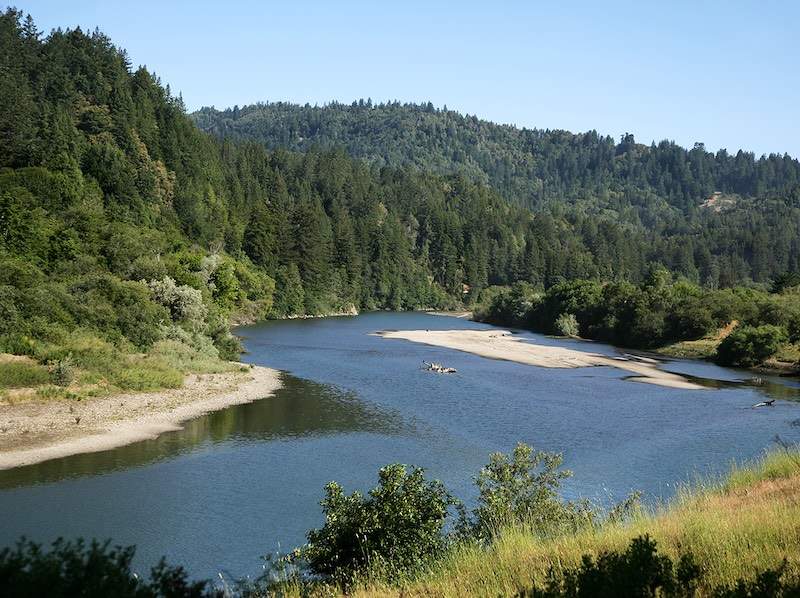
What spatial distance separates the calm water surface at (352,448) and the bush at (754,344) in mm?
6314

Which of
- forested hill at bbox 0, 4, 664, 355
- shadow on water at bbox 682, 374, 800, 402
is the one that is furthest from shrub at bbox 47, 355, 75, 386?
shadow on water at bbox 682, 374, 800, 402

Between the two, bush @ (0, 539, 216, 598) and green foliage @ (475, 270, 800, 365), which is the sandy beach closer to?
green foliage @ (475, 270, 800, 365)

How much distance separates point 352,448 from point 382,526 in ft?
75.8

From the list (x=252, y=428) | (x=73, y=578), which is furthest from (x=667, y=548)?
(x=252, y=428)

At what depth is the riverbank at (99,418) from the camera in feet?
127

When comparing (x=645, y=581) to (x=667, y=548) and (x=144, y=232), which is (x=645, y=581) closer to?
(x=667, y=548)

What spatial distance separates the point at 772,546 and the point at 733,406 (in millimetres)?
50235

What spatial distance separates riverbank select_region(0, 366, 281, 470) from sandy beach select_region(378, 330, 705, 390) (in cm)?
3726

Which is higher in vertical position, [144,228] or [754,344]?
[144,228]

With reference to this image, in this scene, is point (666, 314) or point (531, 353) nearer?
point (531, 353)

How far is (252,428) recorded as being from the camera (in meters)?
46.4

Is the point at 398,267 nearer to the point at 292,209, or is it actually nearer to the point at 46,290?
the point at 292,209

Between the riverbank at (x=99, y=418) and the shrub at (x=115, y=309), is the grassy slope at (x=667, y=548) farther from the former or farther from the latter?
the shrub at (x=115, y=309)

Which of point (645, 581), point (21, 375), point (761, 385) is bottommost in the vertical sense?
point (761, 385)
